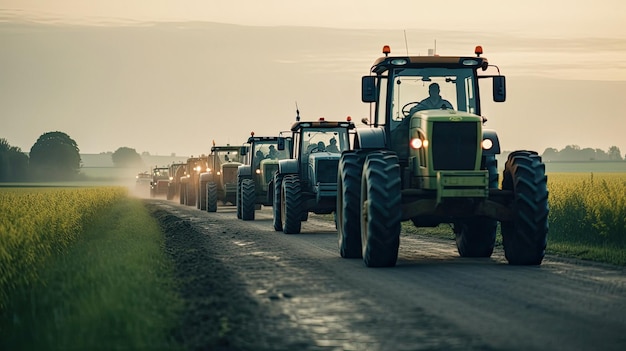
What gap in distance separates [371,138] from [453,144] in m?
1.68

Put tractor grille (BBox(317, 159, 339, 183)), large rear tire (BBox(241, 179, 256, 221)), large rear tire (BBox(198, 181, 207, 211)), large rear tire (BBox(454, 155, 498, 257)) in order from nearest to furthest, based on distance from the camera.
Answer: large rear tire (BBox(454, 155, 498, 257)), tractor grille (BBox(317, 159, 339, 183)), large rear tire (BBox(241, 179, 256, 221)), large rear tire (BBox(198, 181, 207, 211))

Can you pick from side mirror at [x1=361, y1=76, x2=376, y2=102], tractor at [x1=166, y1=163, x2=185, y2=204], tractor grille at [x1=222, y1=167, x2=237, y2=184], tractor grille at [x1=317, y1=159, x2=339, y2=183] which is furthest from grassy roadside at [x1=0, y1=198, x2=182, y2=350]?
tractor at [x1=166, y1=163, x2=185, y2=204]

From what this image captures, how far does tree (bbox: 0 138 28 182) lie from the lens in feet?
472

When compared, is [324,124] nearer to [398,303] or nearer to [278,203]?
[278,203]

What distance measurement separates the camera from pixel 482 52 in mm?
17547

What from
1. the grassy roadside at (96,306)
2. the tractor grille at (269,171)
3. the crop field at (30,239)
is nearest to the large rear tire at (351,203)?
the grassy roadside at (96,306)

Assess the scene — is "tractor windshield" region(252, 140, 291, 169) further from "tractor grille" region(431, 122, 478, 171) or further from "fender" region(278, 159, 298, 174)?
"tractor grille" region(431, 122, 478, 171)

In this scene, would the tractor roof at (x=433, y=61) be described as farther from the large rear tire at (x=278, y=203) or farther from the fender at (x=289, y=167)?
the large rear tire at (x=278, y=203)

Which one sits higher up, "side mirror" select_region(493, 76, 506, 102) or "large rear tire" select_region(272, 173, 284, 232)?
"side mirror" select_region(493, 76, 506, 102)

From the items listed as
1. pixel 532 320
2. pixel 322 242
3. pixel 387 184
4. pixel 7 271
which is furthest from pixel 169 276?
pixel 322 242

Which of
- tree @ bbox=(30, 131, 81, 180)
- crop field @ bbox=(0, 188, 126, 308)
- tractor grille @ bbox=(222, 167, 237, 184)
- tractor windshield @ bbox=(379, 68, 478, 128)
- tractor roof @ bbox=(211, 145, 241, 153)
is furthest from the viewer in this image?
tree @ bbox=(30, 131, 81, 180)

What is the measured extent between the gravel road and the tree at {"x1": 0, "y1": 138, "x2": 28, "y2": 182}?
132 m

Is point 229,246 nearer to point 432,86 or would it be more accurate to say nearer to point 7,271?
point 432,86

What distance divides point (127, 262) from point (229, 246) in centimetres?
582
